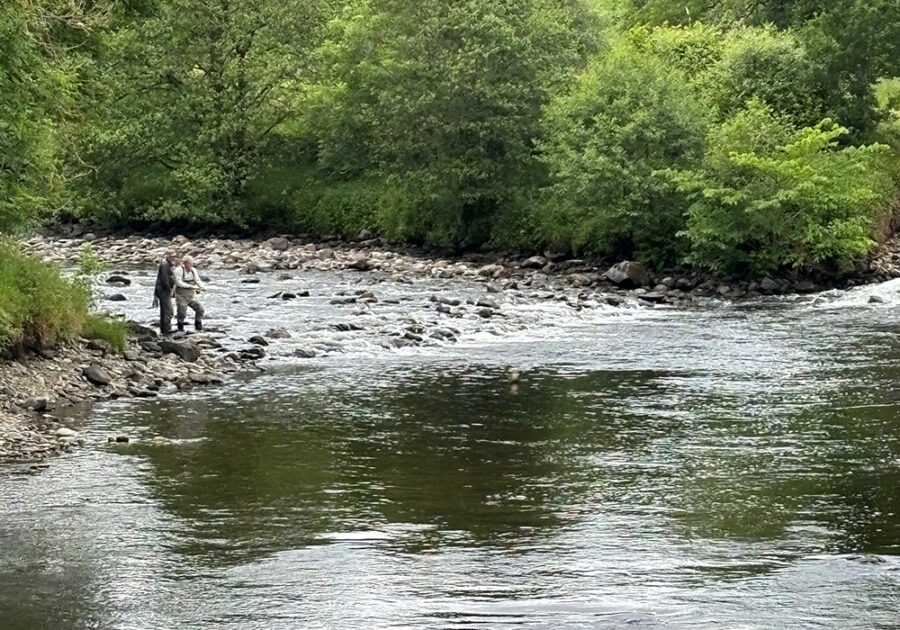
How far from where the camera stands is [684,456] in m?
18.4

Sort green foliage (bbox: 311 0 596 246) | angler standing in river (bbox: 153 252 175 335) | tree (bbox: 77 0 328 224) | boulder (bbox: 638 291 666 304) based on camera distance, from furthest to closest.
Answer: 1. tree (bbox: 77 0 328 224)
2. green foliage (bbox: 311 0 596 246)
3. boulder (bbox: 638 291 666 304)
4. angler standing in river (bbox: 153 252 175 335)

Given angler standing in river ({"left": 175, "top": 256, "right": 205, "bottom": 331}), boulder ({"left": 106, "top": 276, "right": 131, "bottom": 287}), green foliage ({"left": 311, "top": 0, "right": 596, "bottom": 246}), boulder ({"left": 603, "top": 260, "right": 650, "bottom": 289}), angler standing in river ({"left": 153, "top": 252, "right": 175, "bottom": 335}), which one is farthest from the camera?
green foliage ({"left": 311, "top": 0, "right": 596, "bottom": 246})

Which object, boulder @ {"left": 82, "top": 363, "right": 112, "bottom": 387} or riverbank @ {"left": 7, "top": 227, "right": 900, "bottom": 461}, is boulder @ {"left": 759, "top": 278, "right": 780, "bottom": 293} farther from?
boulder @ {"left": 82, "top": 363, "right": 112, "bottom": 387}

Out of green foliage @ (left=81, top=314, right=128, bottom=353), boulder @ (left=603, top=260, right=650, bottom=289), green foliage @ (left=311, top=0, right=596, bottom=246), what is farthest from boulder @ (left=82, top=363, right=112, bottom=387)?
green foliage @ (left=311, top=0, right=596, bottom=246)

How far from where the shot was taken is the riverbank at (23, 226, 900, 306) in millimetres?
39906

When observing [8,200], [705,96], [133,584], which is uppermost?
[705,96]

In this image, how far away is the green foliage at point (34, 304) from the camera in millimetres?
23453

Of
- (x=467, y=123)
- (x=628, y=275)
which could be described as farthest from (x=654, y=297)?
(x=467, y=123)

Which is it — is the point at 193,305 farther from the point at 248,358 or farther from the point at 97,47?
the point at 97,47

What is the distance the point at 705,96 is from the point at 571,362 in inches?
909

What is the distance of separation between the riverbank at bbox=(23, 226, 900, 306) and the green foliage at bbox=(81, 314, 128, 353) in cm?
571

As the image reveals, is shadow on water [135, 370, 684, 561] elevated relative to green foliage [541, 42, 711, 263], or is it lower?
lower

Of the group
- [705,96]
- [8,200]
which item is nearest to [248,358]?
[8,200]

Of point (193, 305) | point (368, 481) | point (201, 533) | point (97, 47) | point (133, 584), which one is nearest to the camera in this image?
point (133, 584)
